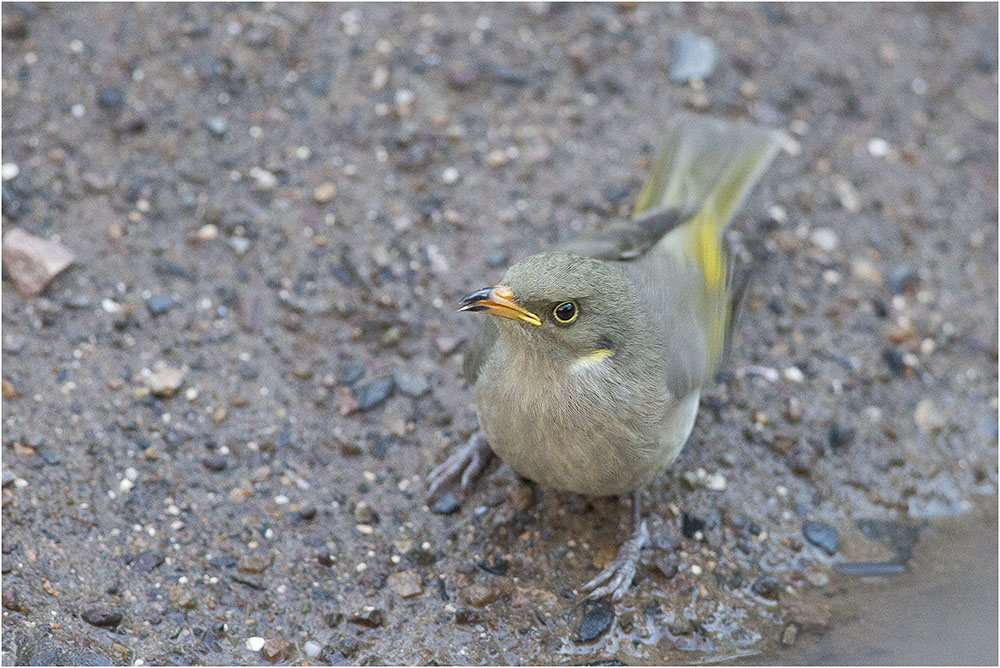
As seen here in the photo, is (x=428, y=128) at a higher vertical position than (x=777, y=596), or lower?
higher

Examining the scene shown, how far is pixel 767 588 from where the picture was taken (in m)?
5.11

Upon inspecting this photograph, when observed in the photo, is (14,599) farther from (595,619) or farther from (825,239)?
(825,239)

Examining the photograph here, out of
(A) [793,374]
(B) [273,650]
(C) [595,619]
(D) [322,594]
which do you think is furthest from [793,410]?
(B) [273,650]

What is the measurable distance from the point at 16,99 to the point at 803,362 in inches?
187

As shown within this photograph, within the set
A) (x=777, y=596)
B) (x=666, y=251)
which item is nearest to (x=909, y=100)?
(x=666, y=251)

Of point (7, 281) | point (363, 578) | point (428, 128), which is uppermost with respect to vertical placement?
point (428, 128)

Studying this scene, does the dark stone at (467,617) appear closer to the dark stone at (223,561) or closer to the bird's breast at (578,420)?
the bird's breast at (578,420)

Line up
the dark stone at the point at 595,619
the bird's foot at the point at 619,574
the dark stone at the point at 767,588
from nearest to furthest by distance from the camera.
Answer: the dark stone at the point at 595,619 < the bird's foot at the point at 619,574 < the dark stone at the point at 767,588

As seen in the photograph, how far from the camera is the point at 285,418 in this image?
539cm

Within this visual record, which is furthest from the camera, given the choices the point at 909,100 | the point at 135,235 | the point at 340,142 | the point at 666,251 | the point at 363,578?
the point at 909,100

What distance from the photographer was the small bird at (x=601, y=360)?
4.28m

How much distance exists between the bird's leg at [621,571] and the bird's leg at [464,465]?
0.80m

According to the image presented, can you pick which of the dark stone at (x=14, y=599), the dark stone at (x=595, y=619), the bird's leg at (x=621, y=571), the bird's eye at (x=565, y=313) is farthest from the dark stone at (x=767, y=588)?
the dark stone at (x=14, y=599)

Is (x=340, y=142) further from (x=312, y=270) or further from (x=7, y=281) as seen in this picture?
(x=7, y=281)
